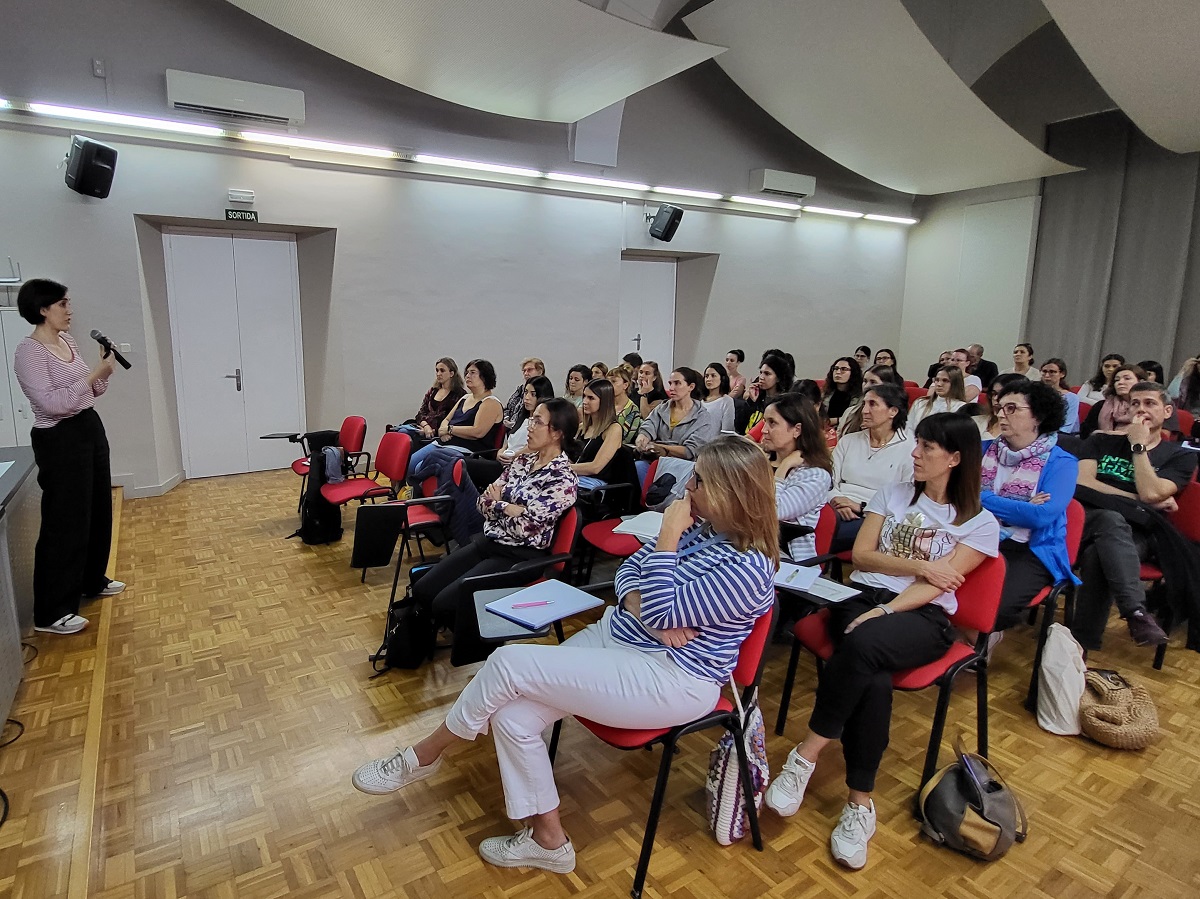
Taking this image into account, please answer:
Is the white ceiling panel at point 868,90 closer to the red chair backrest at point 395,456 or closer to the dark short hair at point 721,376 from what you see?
the dark short hair at point 721,376

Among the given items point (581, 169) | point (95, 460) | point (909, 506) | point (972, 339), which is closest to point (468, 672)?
point (909, 506)

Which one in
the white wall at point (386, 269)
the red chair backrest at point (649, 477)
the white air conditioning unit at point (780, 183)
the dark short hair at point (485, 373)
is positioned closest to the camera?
the red chair backrest at point (649, 477)

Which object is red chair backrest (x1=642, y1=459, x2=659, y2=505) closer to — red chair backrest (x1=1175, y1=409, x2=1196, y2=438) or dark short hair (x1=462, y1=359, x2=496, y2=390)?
dark short hair (x1=462, y1=359, x2=496, y2=390)

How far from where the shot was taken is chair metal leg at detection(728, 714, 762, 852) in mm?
2070

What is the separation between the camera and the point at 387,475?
4.64 metres

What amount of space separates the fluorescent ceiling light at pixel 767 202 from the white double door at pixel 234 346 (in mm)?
5473

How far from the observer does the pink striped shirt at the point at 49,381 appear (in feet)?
11.0

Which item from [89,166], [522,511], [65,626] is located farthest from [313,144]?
[522,511]

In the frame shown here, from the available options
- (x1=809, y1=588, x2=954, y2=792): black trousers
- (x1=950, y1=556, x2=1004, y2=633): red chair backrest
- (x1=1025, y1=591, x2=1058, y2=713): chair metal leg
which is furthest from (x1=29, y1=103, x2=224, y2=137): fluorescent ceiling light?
(x1=1025, y1=591, x2=1058, y2=713): chair metal leg

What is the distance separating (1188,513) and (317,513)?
198 inches

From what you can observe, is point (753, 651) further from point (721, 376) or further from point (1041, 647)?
point (721, 376)

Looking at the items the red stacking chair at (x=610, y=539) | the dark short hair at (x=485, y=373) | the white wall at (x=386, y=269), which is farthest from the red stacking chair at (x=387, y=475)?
the white wall at (x=386, y=269)

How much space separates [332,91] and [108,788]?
6213 millimetres

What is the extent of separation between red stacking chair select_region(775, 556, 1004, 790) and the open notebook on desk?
880 mm
